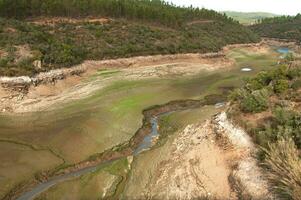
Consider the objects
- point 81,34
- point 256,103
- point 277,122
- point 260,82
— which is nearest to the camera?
point 277,122

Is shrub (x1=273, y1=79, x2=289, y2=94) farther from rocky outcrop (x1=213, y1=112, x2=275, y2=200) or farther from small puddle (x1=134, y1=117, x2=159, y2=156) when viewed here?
small puddle (x1=134, y1=117, x2=159, y2=156)

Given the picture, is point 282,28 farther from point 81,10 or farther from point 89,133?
point 89,133

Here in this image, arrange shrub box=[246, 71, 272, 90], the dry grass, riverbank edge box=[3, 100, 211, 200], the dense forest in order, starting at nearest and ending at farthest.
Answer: the dry grass < the dense forest < riverbank edge box=[3, 100, 211, 200] < shrub box=[246, 71, 272, 90]

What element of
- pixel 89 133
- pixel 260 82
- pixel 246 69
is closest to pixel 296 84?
pixel 260 82

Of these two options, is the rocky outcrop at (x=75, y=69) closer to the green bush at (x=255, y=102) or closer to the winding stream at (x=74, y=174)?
the winding stream at (x=74, y=174)

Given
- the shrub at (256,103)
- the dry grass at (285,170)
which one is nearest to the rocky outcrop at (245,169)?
the dry grass at (285,170)

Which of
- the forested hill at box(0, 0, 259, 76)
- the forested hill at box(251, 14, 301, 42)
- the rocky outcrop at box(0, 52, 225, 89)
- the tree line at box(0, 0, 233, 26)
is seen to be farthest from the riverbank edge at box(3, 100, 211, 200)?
the forested hill at box(251, 14, 301, 42)
